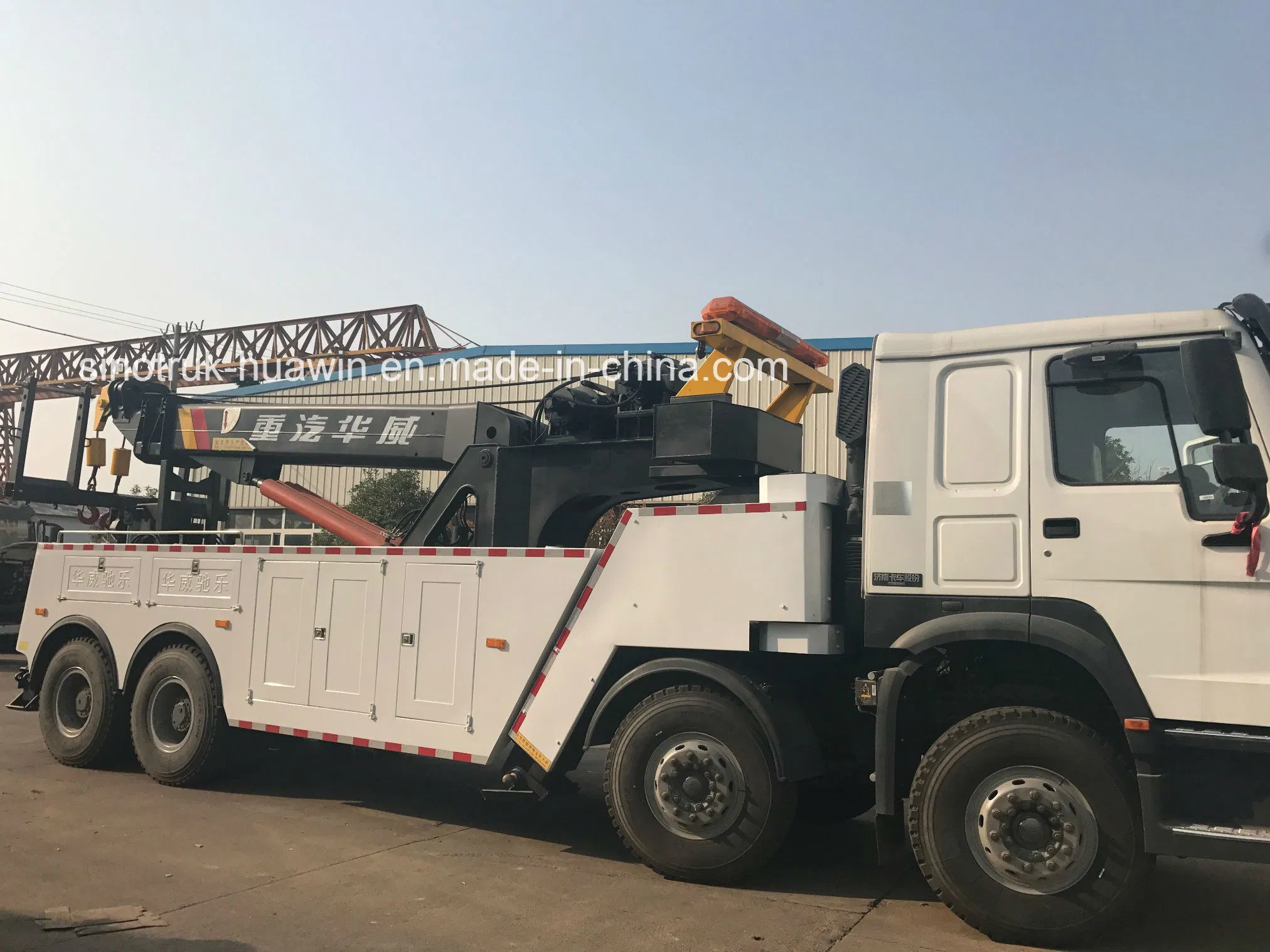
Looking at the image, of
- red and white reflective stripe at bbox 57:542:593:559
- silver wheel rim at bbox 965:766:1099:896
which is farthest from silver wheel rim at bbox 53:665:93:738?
silver wheel rim at bbox 965:766:1099:896

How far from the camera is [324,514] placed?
8492 millimetres

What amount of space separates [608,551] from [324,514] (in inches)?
138

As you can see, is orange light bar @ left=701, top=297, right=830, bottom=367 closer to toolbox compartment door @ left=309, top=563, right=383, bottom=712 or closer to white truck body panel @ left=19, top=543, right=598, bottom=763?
white truck body panel @ left=19, top=543, right=598, bottom=763

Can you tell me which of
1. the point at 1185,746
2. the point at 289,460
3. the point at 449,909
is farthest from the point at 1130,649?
the point at 289,460

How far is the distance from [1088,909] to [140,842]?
553cm

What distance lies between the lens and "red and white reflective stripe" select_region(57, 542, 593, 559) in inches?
248

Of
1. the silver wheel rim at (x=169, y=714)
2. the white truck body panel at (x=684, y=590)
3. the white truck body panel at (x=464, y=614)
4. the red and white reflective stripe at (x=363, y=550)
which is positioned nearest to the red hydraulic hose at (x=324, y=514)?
the red and white reflective stripe at (x=363, y=550)

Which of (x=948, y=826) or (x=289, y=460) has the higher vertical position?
(x=289, y=460)

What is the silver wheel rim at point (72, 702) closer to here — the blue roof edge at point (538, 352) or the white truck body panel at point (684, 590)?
the white truck body panel at point (684, 590)

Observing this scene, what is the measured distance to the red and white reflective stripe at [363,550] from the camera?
6289 millimetres

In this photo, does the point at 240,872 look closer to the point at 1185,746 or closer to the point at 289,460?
the point at 289,460

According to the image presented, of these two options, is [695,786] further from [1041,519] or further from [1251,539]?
[1251,539]

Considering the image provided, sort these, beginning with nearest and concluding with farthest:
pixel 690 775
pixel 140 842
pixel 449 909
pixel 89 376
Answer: pixel 449 909 < pixel 690 775 < pixel 140 842 < pixel 89 376

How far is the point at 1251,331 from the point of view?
15.6ft
